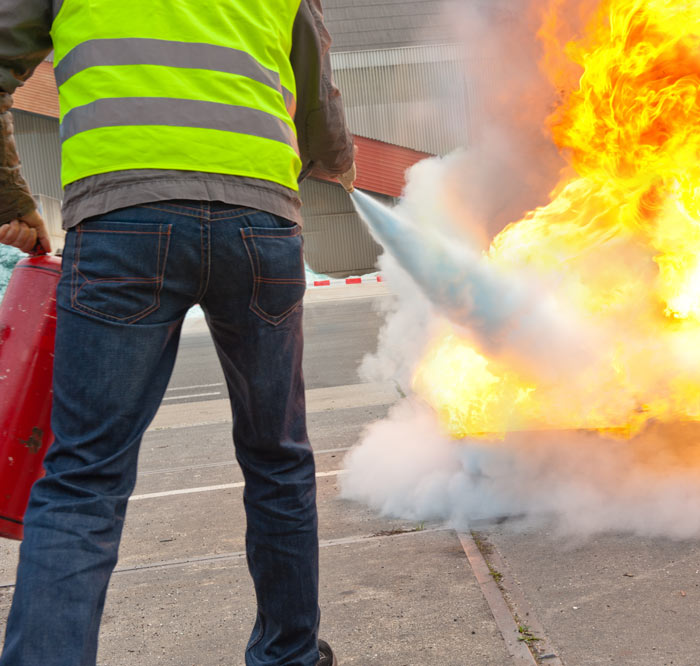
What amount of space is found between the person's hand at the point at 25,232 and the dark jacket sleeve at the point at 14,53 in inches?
4.5

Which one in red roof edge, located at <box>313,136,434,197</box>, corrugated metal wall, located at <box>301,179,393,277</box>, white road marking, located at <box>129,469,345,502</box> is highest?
white road marking, located at <box>129,469,345,502</box>

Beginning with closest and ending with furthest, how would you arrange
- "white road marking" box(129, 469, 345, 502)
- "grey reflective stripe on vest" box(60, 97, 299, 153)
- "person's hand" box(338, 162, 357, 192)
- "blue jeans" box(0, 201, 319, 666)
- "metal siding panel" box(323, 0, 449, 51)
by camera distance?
"blue jeans" box(0, 201, 319, 666) → "grey reflective stripe on vest" box(60, 97, 299, 153) → "person's hand" box(338, 162, 357, 192) → "white road marking" box(129, 469, 345, 502) → "metal siding panel" box(323, 0, 449, 51)

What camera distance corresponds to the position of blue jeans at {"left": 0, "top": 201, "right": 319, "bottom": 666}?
1504 millimetres

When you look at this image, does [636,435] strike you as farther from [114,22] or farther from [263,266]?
[114,22]

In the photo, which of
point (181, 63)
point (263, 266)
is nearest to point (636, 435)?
point (263, 266)

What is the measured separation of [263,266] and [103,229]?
1.10 ft

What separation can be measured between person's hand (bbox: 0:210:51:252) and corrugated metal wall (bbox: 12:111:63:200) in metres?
20.1

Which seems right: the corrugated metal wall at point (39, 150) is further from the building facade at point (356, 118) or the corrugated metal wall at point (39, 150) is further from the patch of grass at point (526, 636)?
the patch of grass at point (526, 636)

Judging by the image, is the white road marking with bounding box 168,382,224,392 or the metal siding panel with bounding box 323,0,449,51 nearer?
the white road marking with bounding box 168,382,224,392

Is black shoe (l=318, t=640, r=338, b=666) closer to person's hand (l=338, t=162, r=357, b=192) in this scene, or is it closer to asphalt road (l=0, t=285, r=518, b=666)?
asphalt road (l=0, t=285, r=518, b=666)

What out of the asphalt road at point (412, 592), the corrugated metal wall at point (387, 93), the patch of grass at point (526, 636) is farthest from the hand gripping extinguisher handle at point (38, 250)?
the corrugated metal wall at point (387, 93)

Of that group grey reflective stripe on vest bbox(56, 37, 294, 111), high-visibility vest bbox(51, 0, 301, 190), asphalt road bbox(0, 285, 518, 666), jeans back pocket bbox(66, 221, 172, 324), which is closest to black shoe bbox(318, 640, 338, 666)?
asphalt road bbox(0, 285, 518, 666)

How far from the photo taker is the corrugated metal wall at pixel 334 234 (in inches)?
822

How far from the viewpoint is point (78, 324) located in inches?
62.6
